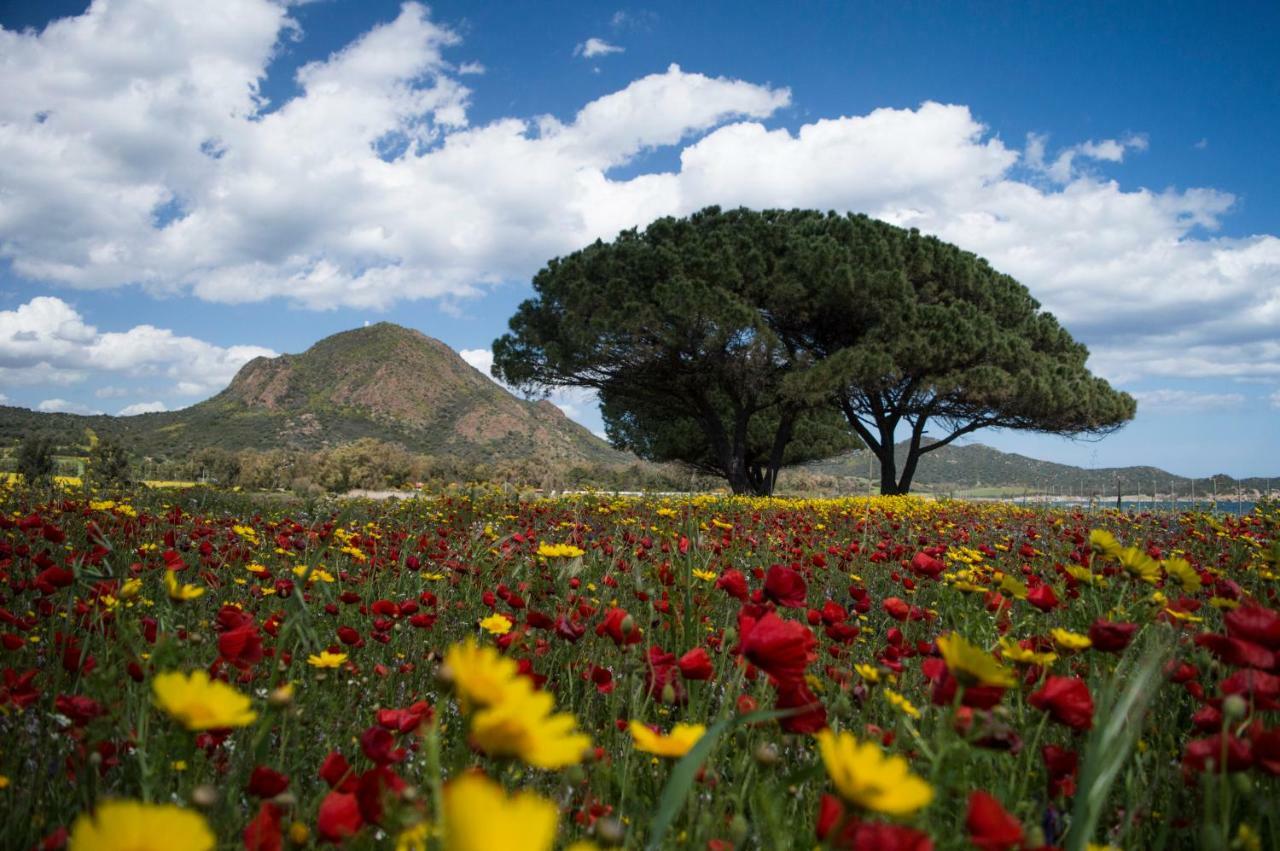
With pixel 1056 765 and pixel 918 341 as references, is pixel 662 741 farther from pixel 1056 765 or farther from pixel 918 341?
pixel 918 341

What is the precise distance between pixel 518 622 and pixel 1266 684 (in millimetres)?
1425

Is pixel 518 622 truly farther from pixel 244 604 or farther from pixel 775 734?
pixel 244 604

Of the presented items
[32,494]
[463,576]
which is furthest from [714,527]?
[32,494]

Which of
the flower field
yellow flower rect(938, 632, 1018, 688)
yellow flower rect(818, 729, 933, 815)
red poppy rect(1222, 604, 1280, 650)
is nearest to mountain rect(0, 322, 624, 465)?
the flower field

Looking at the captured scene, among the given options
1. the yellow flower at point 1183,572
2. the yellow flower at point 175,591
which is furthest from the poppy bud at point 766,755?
the yellow flower at point 1183,572

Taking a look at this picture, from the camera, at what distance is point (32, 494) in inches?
229

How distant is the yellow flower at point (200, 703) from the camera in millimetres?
690

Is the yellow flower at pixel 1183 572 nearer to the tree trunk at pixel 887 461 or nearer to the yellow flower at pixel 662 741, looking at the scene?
the yellow flower at pixel 662 741

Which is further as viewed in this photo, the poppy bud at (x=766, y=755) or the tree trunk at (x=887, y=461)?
the tree trunk at (x=887, y=461)

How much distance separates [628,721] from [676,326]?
14.5 metres

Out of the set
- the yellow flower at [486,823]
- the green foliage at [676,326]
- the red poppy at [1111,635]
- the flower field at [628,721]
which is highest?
the green foliage at [676,326]

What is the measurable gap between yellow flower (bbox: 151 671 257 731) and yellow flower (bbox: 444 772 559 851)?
427 millimetres

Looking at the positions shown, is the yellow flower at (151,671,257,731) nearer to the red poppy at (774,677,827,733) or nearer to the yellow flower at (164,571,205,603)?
the yellow flower at (164,571,205,603)

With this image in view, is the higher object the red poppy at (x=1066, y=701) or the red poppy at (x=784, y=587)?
the red poppy at (x=784, y=587)
